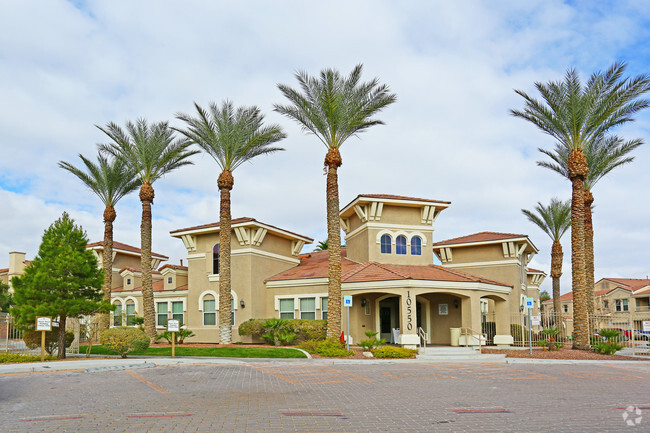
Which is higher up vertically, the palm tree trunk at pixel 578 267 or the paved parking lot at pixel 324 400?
the palm tree trunk at pixel 578 267

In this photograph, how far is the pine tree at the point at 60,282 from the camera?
21484 millimetres

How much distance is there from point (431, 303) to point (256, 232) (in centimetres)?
1043

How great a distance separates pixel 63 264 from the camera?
21.6m

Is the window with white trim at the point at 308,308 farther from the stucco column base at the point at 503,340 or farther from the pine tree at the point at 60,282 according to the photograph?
the pine tree at the point at 60,282

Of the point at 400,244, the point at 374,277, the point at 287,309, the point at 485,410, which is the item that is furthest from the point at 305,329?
the point at 485,410

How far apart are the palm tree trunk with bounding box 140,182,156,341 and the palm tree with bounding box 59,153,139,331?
299 centimetres

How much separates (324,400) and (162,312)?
26.1m

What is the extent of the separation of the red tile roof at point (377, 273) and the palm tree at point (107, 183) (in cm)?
997

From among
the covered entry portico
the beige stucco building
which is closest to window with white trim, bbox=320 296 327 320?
the beige stucco building

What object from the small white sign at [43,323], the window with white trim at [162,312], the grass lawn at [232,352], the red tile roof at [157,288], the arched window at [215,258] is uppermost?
the arched window at [215,258]

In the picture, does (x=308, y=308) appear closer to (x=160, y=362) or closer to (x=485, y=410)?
(x=160, y=362)

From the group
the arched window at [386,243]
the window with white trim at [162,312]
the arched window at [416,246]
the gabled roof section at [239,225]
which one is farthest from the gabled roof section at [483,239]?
the window with white trim at [162,312]

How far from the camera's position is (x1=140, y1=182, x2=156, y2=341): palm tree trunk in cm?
3102

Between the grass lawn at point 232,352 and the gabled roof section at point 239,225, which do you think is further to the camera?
the gabled roof section at point 239,225
